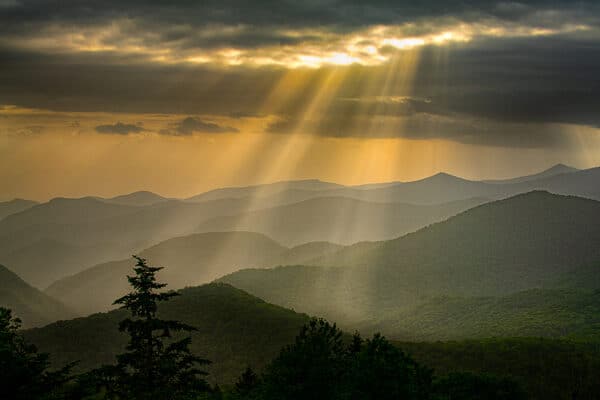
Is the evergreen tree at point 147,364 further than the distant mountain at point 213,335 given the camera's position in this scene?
No

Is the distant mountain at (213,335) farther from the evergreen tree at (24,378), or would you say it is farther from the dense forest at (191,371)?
the evergreen tree at (24,378)

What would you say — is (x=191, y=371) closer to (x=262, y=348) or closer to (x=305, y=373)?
(x=305, y=373)

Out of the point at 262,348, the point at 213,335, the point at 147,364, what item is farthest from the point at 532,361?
the point at 147,364

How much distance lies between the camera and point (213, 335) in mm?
168375

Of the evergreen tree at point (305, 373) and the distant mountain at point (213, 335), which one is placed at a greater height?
the distant mountain at point (213, 335)

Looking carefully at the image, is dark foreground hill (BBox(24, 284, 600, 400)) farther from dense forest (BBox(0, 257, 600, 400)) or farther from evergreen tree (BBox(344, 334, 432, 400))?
evergreen tree (BBox(344, 334, 432, 400))

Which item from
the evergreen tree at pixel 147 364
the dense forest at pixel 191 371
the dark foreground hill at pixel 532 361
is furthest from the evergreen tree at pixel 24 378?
the dark foreground hill at pixel 532 361

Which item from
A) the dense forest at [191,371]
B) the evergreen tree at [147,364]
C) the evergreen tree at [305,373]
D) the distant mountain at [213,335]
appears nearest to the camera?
the dense forest at [191,371]

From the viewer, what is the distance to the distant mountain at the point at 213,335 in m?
150

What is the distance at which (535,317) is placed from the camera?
188125 mm

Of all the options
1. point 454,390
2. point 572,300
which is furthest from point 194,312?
point 454,390

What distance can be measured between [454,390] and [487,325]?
14532 cm

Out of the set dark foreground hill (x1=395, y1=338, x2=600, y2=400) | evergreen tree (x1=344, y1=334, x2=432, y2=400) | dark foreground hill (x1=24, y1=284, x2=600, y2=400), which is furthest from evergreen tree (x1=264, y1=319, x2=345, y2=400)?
dark foreground hill (x1=395, y1=338, x2=600, y2=400)

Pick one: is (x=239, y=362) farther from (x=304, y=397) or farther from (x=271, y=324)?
(x=304, y=397)
